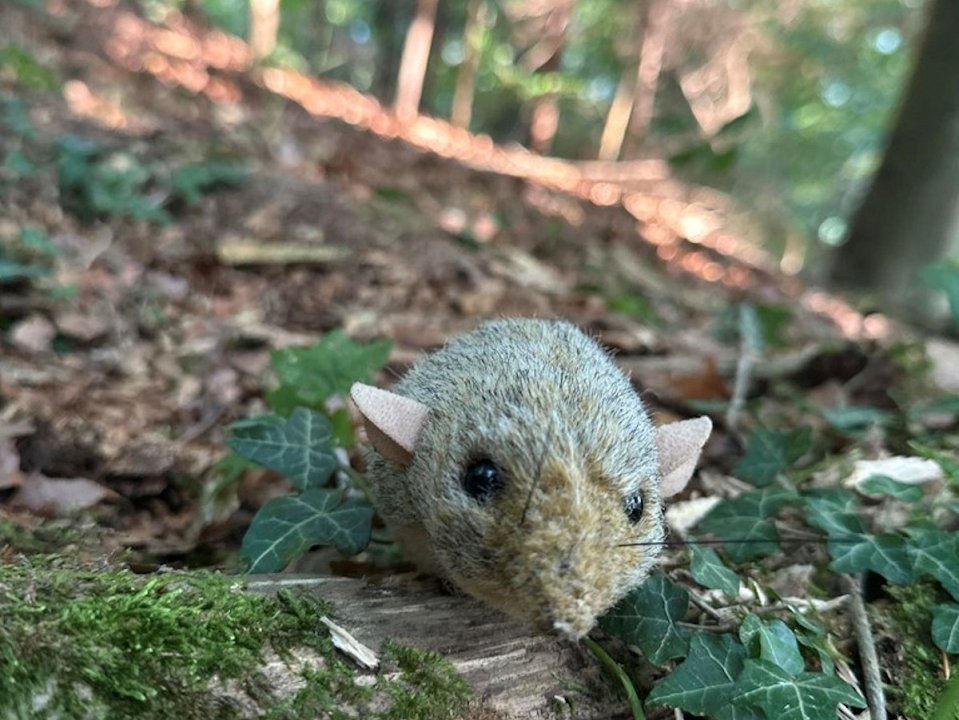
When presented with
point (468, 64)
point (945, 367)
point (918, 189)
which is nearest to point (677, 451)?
point (945, 367)

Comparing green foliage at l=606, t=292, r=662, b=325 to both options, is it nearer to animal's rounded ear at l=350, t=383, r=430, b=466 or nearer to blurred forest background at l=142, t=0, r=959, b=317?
blurred forest background at l=142, t=0, r=959, b=317

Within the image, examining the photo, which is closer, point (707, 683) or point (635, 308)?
point (707, 683)

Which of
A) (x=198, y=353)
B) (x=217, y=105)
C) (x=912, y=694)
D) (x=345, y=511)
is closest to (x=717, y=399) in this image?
(x=912, y=694)

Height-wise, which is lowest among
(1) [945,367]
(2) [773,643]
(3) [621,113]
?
(2) [773,643]

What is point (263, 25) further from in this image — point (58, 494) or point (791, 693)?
point (791, 693)

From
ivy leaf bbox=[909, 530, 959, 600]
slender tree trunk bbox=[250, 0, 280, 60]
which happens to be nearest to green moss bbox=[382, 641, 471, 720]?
ivy leaf bbox=[909, 530, 959, 600]

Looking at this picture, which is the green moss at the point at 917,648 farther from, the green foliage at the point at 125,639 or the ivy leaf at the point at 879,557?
the green foliage at the point at 125,639
